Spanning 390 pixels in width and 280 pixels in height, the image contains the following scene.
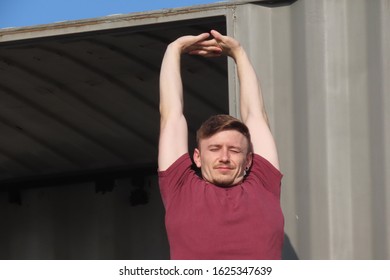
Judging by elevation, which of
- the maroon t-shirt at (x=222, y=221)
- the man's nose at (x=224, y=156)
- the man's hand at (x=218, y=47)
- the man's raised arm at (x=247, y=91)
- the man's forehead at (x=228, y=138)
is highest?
the man's hand at (x=218, y=47)

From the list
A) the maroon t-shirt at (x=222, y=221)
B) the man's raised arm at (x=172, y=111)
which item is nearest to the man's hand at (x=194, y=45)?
the man's raised arm at (x=172, y=111)

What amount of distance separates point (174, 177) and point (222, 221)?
31cm

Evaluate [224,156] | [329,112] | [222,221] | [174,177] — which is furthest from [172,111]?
[329,112]

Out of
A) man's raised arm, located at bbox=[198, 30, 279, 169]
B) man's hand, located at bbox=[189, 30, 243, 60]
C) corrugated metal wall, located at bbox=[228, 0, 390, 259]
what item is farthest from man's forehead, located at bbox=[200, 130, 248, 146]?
corrugated metal wall, located at bbox=[228, 0, 390, 259]

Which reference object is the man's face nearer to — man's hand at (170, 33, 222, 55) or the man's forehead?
the man's forehead

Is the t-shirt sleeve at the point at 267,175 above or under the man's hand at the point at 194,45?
under

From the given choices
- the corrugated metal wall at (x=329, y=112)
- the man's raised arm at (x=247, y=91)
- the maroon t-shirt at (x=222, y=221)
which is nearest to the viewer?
the maroon t-shirt at (x=222, y=221)

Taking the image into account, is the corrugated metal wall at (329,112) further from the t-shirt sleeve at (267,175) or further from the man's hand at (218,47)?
the t-shirt sleeve at (267,175)

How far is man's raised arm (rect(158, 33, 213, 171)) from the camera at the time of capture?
501 cm

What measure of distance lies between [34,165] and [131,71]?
1917 millimetres

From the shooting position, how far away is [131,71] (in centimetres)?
713

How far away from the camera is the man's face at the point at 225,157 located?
4.80 m

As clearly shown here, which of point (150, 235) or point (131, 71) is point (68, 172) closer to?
point (150, 235)

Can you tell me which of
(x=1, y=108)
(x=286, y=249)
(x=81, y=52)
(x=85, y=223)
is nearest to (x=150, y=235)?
(x=85, y=223)
